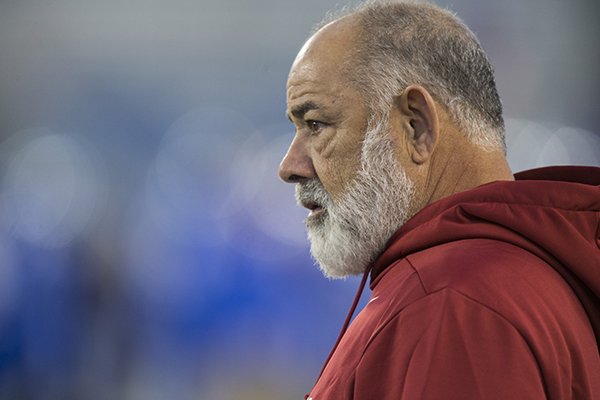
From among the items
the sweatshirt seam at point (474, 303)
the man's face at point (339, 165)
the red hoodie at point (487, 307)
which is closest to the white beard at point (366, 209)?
the man's face at point (339, 165)

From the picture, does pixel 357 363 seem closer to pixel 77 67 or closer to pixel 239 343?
pixel 239 343

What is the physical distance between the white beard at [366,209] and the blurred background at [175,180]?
7.61 ft

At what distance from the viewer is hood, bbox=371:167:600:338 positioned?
0.87 m

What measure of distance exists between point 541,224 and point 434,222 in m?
0.12

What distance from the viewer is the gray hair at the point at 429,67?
108 centimetres

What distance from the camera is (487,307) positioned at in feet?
2.54

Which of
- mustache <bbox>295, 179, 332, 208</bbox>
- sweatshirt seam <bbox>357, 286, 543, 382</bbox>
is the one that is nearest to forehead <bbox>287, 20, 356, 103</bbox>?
mustache <bbox>295, 179, 332, 208</bbox>

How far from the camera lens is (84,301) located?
3479mm

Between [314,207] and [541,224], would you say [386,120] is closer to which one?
[314,207]

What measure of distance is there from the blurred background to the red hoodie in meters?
2.58

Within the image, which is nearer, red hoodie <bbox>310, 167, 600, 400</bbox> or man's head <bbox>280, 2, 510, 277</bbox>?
red hoodie <bbox>310, 167, 600, 400</bbox>

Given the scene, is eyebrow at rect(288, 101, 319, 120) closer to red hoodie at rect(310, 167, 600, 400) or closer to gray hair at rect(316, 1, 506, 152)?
gray hair at rect(316, 1, 506, 152)

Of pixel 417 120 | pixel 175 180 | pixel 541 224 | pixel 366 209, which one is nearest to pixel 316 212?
pixel 366 209

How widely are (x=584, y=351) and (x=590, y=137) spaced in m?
3.18
